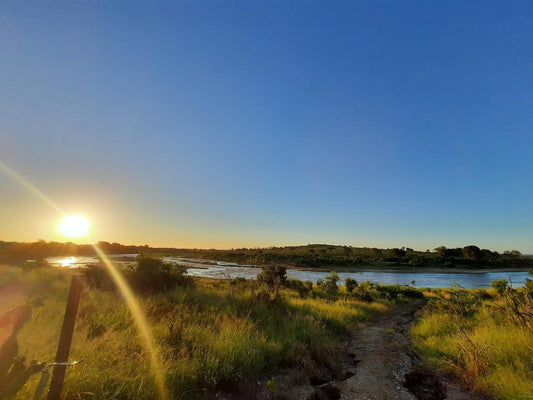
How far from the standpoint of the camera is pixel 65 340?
370cm

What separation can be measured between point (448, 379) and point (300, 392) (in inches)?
164

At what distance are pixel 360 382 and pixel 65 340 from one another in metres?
6.90

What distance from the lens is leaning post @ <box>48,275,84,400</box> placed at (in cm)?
351

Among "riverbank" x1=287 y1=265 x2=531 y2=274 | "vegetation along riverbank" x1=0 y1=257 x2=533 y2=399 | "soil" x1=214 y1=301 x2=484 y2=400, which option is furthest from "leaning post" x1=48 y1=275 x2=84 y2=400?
"riverbank" x1=287 y1=265 x2=531 y2=274

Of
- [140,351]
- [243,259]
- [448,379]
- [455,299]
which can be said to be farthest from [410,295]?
[243,259]

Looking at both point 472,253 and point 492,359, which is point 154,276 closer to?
point 492,359

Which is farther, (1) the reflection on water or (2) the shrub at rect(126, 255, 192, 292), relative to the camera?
(1) the reflection on water

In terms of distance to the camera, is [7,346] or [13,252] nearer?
[7,346]

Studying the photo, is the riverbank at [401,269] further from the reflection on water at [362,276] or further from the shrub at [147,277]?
the shrub at [147,277]

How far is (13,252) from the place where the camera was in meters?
53.8

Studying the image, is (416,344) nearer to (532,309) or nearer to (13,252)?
(532,309)

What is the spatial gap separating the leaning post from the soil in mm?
3180

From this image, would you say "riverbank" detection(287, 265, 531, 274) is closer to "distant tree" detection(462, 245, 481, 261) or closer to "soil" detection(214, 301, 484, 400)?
"distant tree" detection(462, 245, 481, 261)

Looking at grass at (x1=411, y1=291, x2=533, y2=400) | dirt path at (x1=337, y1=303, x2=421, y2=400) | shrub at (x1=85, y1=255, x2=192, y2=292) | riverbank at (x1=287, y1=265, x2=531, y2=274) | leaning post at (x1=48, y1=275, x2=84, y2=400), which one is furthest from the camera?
riverbank at (x1=287, y1=265, x2=531, y2=274)
